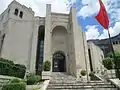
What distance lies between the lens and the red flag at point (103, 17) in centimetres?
681

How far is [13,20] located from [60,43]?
7422 mm

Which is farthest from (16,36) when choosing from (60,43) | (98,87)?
(98,87)

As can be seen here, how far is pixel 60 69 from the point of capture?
19.3 m

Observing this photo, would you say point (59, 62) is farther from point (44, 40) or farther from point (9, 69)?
point (9, 69)

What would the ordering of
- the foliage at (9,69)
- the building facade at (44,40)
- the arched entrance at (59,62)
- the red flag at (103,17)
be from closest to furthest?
the red flag at (103,17) < the foliage at (9,69) < the building facade at (44,40) < the arched entrance at (59,62)

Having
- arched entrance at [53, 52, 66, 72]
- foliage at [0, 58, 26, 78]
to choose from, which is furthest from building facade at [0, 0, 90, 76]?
foliage at [0, 58, 26, 78]

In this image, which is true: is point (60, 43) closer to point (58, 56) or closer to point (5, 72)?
point (58, 56)

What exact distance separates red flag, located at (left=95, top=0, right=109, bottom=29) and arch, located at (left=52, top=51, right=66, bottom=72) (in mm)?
13027

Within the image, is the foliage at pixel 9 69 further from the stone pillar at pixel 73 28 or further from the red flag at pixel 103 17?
the red flag at pixel 103 17

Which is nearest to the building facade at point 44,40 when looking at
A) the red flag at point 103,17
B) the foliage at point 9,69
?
the foliage at point 9,69

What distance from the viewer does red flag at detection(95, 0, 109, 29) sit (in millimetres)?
6812

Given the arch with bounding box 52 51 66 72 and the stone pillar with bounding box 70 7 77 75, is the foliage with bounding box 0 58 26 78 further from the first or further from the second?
the stone pillar with bounding box 70 7 77 75

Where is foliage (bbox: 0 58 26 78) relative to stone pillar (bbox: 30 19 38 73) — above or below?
below

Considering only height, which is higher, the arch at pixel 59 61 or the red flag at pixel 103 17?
the red flag at pixel 103 17
